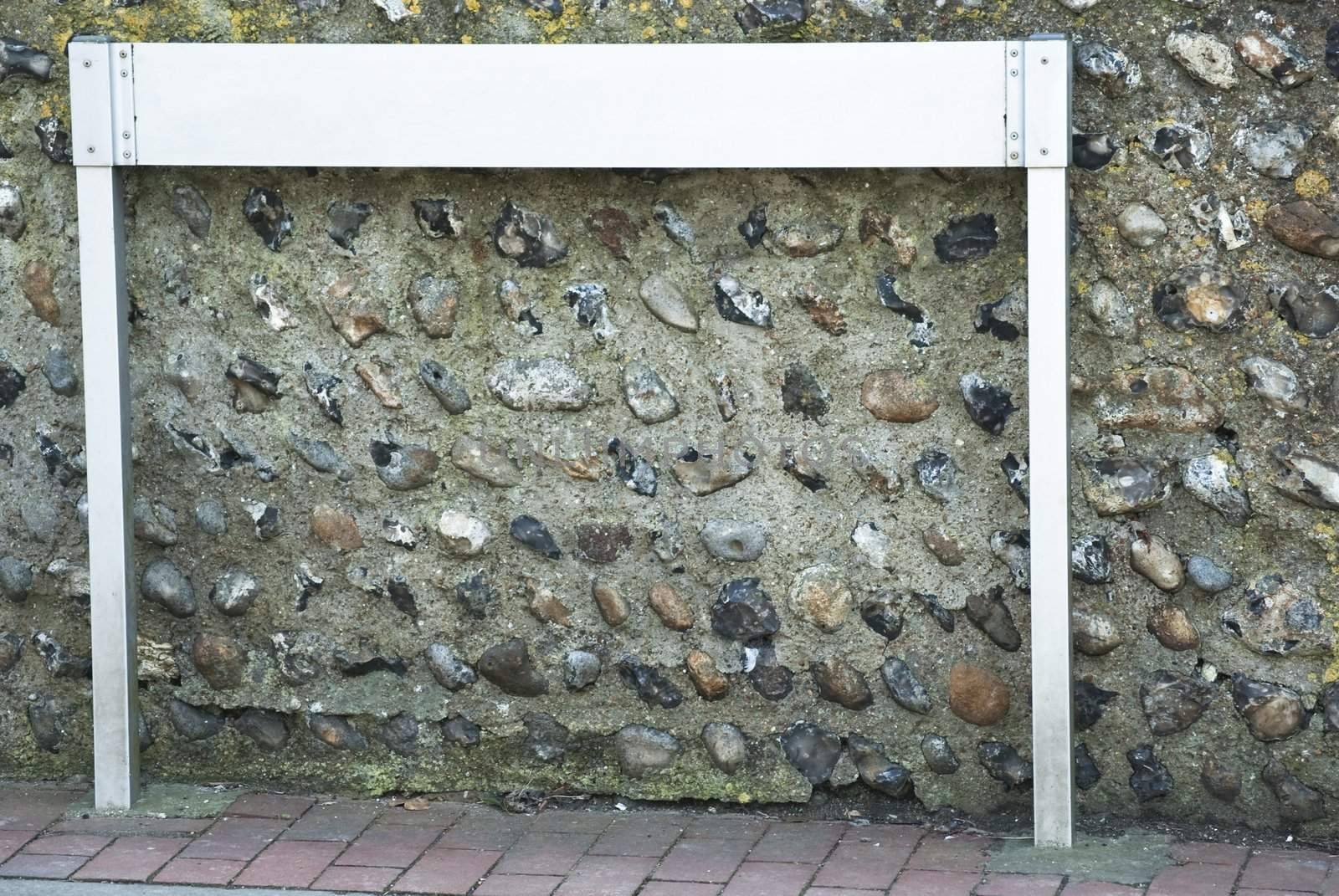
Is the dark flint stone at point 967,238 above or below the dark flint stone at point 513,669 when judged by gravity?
above

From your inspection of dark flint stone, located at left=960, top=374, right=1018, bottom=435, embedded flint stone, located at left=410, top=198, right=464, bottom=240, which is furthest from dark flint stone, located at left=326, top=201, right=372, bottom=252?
dark flint stone, located at left=960, top=374, right=1018, bottom=435

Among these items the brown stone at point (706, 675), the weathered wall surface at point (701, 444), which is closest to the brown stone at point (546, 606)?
the weathered wall surface at point (701, 444)

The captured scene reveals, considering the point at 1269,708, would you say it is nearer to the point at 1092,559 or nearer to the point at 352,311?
the point at 1092,559

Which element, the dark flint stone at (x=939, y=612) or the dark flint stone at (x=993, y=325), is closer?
the dark flint stone at (x=993, y=325)

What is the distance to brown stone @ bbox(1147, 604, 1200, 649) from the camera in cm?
341

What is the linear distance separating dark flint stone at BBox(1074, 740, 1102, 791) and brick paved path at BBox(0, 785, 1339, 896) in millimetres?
225

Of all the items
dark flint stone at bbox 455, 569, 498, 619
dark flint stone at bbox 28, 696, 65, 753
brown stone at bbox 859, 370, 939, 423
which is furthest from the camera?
dark flint stone at bbox 28, 696, 65, 753

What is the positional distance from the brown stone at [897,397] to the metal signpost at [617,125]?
11.2 inches

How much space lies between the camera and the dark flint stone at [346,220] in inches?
142

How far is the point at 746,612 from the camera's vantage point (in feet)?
11.8

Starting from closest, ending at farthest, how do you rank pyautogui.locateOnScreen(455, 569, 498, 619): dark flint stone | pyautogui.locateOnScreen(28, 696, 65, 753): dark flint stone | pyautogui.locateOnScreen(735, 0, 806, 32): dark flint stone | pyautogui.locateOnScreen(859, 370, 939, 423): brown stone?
pyautogui.locateOnScreen(735, 0, 806, 32): dark flint stone < pyautogui.locateOnScreen(859, 370, 939, 423): brown stone < pyautogui.locateOnScreen(455, 569, 498, 619): dark flint stone < pyautogui.locateOnScreen(28, 696, 65, 753): dark flint stone

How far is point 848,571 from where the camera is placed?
3.57 metres

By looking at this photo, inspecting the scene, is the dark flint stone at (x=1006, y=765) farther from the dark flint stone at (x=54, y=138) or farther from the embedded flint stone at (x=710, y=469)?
the dark flint stone at (x=54, y=138)

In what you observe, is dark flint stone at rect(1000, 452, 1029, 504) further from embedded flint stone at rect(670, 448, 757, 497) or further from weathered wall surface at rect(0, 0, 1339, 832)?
embedded flint stone at rect(670, 448, 757, 497)
